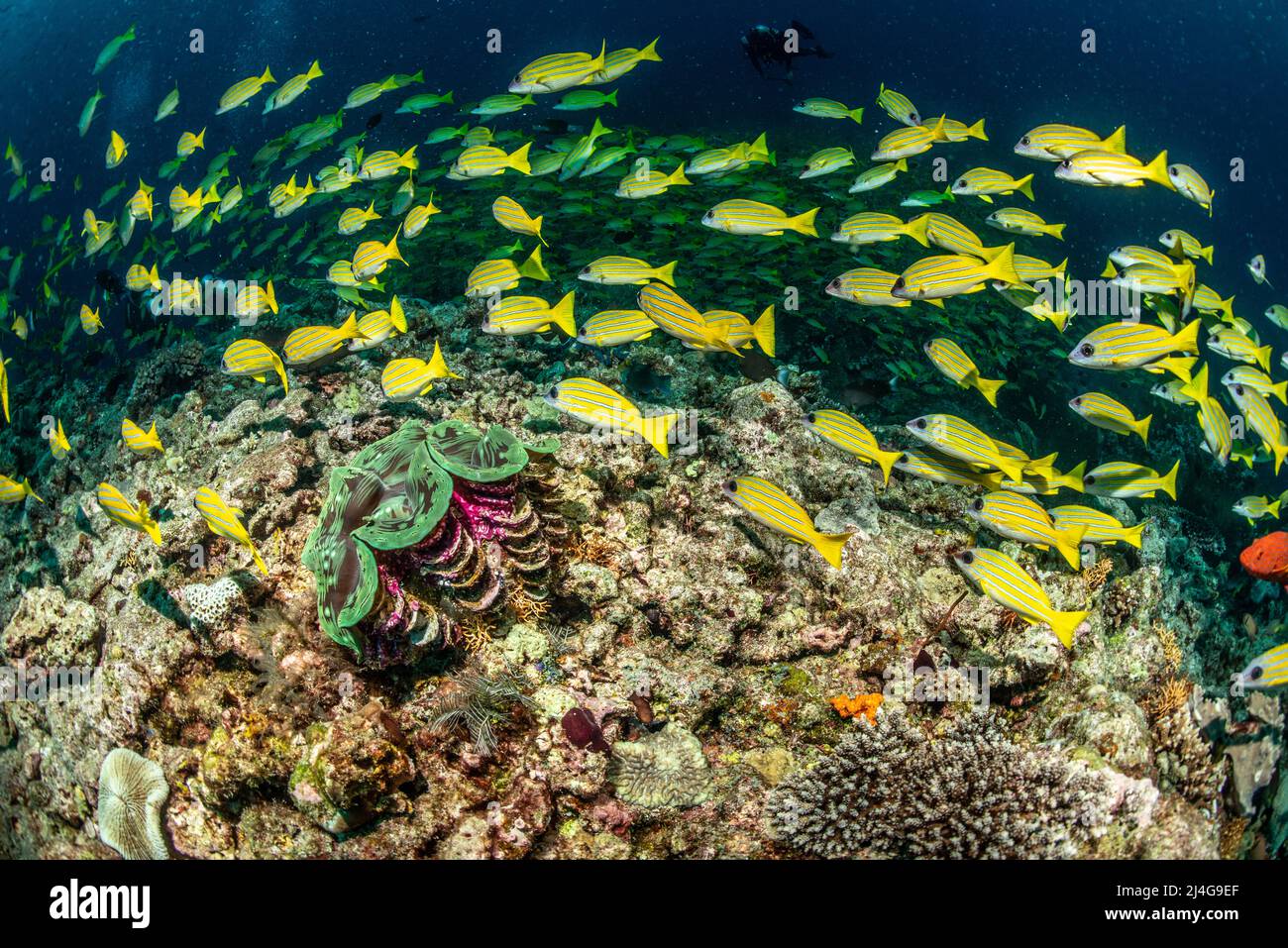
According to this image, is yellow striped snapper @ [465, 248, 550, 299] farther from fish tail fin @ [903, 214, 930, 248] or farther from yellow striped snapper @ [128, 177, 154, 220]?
yellow striped snapper @ [128, 177, 154, 220]

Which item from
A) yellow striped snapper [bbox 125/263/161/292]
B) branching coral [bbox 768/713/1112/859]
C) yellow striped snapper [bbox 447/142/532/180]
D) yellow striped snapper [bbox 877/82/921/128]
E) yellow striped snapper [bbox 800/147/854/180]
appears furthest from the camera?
yellow striped snapper [bbox 125/263/161/292]

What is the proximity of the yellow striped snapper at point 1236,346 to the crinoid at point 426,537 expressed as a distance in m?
6.48

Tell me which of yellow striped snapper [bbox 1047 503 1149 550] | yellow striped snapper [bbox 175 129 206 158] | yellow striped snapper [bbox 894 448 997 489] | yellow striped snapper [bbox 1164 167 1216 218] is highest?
yellow striped snapper [bbox 175 129 206 158]

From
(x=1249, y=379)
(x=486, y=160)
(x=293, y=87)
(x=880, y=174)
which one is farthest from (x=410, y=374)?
(x=1249, y=379)

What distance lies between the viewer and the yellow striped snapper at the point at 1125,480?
4.97m

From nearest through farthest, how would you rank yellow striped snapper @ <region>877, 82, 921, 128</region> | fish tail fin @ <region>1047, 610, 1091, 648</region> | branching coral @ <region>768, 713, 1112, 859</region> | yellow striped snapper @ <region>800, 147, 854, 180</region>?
fish tail fin @ <region>1047, 610, 1091, 648</region> < branching coral @ <region>768, 713, 1112, 859</region> < yellow striped snapper @ <region>800, 147, 854, 180</region> < yellow striped snapper @ <region>877, 82, 921, 128</region>

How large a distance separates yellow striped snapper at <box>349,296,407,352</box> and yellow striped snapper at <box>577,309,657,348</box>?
164cm

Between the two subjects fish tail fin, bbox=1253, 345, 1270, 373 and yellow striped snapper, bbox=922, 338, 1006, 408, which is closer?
yellow striped snapper, bbox=922, 338, 1006, 408

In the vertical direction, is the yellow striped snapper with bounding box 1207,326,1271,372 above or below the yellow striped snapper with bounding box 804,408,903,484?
above

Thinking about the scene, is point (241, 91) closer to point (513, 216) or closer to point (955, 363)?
point (513, 216)

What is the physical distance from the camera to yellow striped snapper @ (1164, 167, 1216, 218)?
5.75 m

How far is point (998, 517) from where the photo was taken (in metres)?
4.23

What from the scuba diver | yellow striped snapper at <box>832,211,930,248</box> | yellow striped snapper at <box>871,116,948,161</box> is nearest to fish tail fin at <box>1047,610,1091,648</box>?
yellow striped snapper at <box>832,211,930,248</box>
